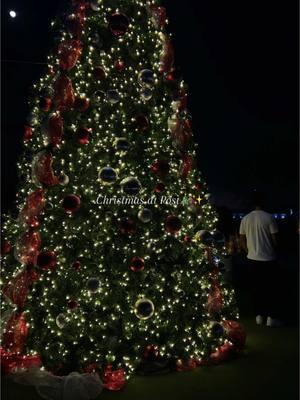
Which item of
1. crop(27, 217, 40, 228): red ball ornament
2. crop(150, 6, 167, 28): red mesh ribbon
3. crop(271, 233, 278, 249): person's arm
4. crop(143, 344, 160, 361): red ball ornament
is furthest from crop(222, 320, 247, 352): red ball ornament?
crop(150, 6, 167, 28): red mesh ribbon

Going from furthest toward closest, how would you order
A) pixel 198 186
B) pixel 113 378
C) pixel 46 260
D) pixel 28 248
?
pixel 198 186 < pixel 28 248 < pixel 46 260 < pixel 113 378

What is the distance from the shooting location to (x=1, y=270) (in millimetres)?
5492

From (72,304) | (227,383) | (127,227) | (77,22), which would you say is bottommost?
(227,383)

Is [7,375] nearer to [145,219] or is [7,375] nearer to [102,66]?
[145,219]

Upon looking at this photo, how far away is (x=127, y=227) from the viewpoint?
4.69 metres

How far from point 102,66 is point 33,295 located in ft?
8.42

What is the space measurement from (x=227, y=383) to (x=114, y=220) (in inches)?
76.7

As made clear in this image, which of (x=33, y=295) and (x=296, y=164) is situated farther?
(x=296, y=164)

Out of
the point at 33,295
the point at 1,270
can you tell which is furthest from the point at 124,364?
the point at 1,270

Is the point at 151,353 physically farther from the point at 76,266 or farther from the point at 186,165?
the point at 186,165

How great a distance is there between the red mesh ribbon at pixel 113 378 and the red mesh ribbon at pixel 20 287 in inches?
43.6

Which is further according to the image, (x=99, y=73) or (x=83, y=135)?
(x=99, y=73)

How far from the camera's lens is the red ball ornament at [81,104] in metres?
4.88

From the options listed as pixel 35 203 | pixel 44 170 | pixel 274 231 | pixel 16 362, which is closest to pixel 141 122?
pixel 44 170
